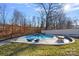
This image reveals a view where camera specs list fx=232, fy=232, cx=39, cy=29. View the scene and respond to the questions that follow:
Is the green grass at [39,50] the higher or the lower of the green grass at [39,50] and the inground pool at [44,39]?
the lower

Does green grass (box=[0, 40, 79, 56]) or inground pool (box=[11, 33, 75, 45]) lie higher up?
inground pool (box=[11, 33, 75, 45])

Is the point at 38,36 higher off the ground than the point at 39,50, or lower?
higher

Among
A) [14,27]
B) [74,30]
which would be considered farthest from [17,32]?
[74,30]

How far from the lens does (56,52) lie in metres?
2.22

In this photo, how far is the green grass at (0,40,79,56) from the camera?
2217 millimetres

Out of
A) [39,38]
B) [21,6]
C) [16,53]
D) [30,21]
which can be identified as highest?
[21,6]

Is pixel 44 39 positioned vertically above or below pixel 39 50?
above

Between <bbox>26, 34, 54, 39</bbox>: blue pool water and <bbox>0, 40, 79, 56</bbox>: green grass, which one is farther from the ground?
→ <bbox>26, 34, 54, 39</bbox>: blue pool water

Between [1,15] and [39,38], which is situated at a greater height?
[1,15]

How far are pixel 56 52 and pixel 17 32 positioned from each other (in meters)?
0.42

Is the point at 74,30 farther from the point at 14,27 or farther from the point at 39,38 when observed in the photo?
the point at 14,27

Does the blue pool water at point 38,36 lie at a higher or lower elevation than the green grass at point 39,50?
higher

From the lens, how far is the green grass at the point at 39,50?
87.3 inches

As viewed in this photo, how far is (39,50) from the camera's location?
87.7 inches
